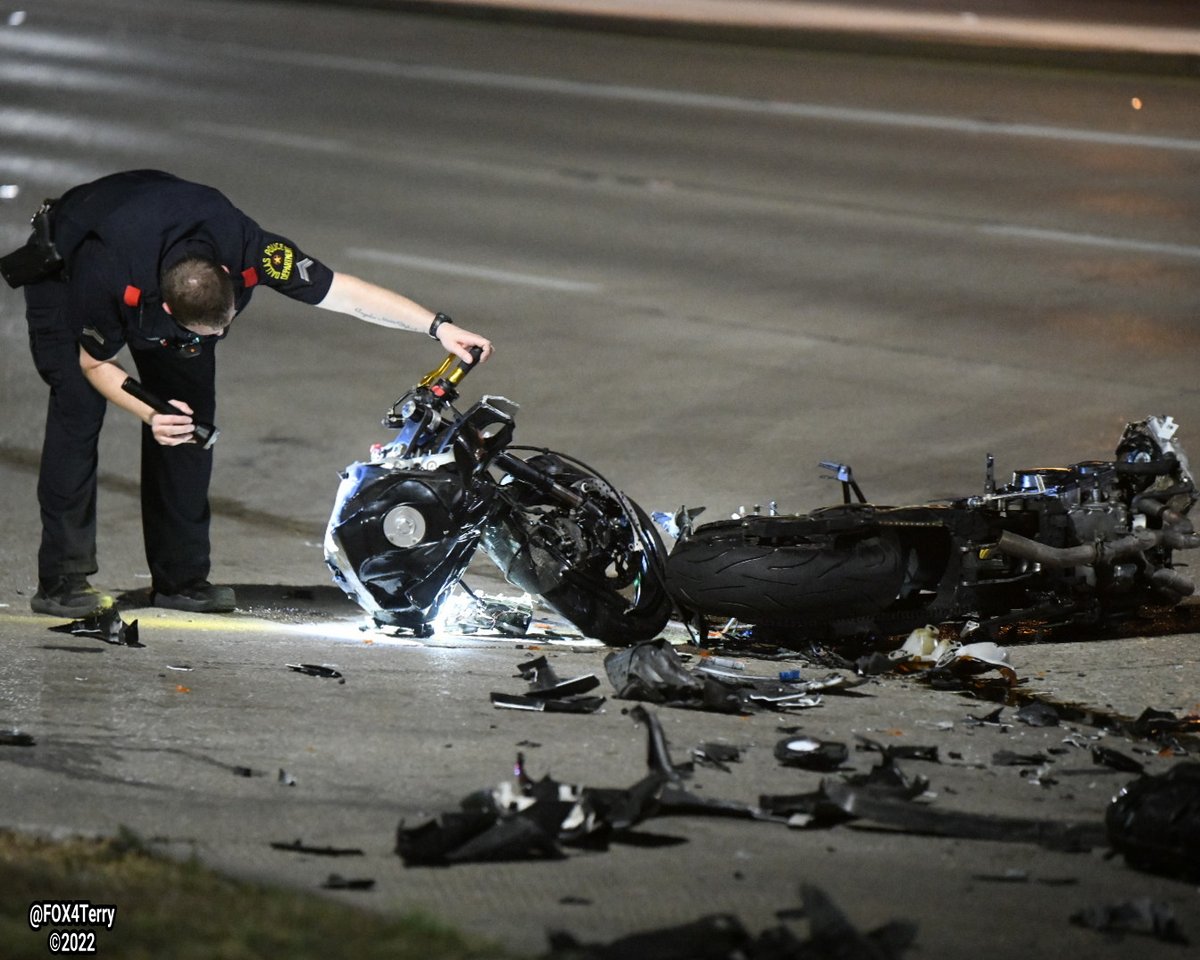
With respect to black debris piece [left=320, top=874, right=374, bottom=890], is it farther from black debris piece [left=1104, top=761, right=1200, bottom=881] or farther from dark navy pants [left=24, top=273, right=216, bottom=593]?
dark navy pants [left=24, top=273, right=216, bottom=593]

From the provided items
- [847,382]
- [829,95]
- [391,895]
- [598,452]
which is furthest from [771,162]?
[391,895]

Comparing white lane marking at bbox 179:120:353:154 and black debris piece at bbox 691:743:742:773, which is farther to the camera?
white lane marking at bbox 179:120:353:154

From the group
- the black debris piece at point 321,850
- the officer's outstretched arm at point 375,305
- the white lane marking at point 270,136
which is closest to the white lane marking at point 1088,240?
the white lane marking at point 270,136

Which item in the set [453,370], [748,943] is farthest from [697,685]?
[748,943]

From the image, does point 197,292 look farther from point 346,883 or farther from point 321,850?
point 346,883

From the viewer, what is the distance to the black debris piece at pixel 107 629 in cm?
675

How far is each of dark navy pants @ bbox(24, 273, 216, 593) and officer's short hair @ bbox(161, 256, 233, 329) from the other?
2.01 feet

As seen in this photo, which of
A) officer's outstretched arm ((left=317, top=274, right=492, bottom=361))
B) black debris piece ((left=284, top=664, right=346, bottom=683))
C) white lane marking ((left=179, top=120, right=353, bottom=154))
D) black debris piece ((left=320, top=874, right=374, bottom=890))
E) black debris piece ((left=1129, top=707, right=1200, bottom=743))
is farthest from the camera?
white lane marking ((left=179, top=120, right=353, bottom=154))

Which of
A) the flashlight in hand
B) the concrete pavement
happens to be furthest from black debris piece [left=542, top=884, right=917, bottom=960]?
the concrete pavement

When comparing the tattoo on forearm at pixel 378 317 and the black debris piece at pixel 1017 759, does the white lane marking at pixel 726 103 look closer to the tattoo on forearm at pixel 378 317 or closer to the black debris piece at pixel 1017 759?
the tattoo on forearm at pixel 378 317

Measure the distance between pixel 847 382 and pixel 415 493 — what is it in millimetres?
4508

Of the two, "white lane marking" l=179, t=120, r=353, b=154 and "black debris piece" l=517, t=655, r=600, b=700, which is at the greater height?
"white lane marking" l=179, t=120, r=353, b=154

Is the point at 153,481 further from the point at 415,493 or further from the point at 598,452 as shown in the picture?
the point at 598,452

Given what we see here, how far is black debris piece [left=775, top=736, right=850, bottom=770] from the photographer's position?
17.7 ft
